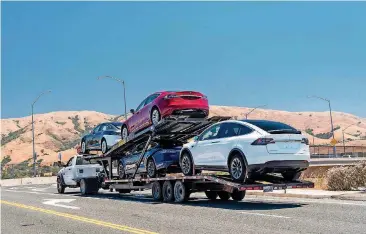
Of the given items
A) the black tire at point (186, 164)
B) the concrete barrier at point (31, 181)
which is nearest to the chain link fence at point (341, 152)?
the concrete barrier at point (31, 181)

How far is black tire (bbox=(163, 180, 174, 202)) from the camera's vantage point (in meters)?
15.7

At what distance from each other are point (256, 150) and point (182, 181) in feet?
11.6

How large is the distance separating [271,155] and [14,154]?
108932 mm

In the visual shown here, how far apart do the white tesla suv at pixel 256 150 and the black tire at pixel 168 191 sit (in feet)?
6.88

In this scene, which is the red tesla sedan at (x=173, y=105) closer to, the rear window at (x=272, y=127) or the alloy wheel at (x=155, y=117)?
the alloy wheel at (x=155, y=117)

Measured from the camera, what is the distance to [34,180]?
50125mm

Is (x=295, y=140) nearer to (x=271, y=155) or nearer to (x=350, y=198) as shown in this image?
(x=271, y=155)

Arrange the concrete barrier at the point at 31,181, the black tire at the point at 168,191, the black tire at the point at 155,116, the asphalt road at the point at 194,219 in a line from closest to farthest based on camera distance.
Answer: the asphalt road at the point at 194,219
the black tire at the point at 168,191
the black tire at the point at 155,116
the concrete barrier at the point at 31,181

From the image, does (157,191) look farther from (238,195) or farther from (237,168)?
(237,168)

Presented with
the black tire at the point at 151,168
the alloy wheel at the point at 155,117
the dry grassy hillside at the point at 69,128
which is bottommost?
the black tire at the point at 151,168

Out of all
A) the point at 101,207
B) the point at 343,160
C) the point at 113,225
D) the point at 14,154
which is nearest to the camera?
the point at 113,225

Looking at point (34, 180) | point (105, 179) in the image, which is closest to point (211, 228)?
point (105, 179)

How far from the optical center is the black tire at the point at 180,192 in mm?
15087

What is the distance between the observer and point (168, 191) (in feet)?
52.2
